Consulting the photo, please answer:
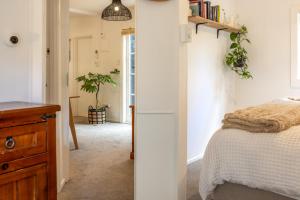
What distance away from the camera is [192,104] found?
346cm

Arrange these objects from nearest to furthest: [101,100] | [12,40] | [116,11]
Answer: [12,40]
[116,11]
[101,100]

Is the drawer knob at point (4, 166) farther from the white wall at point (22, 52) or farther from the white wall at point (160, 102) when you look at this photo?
the white wall at point (160, 102)

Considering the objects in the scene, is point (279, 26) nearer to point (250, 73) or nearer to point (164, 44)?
point (250, 73)

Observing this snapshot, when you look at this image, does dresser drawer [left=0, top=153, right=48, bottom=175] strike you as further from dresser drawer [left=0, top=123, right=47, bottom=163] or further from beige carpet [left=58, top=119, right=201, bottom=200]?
beige carpet [left=58, top=119, right=201, bottom=200]

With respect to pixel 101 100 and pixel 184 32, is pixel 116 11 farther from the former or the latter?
pixel 101 100

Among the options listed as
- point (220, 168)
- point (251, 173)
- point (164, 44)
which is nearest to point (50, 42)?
point (164, 44)

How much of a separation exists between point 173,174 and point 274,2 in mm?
3145

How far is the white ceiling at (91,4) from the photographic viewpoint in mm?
5496

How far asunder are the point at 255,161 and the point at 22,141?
125 cm

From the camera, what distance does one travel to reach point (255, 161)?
163cm

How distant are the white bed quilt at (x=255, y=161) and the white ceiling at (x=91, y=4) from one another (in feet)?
14.4

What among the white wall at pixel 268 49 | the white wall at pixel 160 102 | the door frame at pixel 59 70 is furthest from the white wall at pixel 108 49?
the white wall at pixel 160 102

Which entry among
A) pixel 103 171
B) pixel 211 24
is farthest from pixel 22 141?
pixel 211 24

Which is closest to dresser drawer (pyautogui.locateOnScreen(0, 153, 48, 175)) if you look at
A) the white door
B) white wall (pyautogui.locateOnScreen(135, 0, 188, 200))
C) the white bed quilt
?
white wall (pyautogui.locateOnScreen(135, 0, 188, 200))
